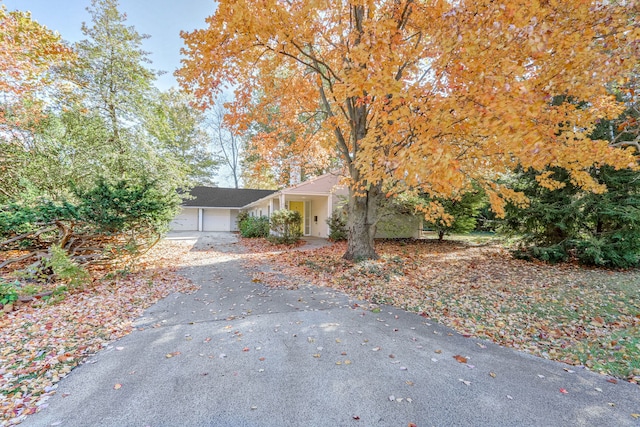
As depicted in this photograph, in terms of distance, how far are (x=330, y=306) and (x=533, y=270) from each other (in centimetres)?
667

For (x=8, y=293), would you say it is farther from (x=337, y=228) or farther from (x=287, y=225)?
(x=337, y=228)

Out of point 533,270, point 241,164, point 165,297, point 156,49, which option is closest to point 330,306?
point 165,297

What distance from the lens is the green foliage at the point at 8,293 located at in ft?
17.4

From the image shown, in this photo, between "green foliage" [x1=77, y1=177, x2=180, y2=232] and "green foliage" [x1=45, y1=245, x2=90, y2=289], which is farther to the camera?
"green foliage" [x1=77, y1=177, x2=180, y2=232]

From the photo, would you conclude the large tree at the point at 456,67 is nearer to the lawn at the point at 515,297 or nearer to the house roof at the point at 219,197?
the lawn at the point at 515,297

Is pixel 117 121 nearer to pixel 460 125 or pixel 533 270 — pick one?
pixel 460 125

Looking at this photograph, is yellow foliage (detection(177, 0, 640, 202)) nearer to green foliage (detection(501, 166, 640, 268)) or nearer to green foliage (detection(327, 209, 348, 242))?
green foliage (detection(501, 166, 640, 268))

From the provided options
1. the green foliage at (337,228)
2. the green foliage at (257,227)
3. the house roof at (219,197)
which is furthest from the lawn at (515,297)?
the house roof at (219,197)

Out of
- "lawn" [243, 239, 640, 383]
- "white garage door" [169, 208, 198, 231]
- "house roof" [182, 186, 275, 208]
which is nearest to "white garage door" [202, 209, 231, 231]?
"white garage door" [169, 208, 198, 231]

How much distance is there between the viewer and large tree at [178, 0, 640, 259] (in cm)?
434

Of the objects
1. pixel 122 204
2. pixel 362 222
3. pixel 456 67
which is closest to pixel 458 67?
pixel 456 67

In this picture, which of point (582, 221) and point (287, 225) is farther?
point (287, 225)

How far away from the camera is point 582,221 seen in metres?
8.86

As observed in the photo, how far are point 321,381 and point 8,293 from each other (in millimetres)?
6546
